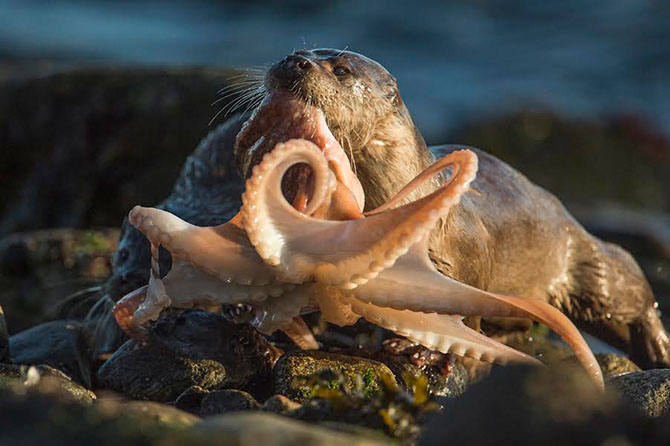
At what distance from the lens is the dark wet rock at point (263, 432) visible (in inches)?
73.9

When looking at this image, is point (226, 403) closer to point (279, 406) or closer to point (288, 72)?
point (279, 406)

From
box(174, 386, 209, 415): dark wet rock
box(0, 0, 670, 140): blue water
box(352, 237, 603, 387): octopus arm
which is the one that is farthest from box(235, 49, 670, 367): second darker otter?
box(0, 0, 670, 140): blue water

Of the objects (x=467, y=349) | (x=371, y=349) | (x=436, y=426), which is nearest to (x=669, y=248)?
(x=371, y=349)

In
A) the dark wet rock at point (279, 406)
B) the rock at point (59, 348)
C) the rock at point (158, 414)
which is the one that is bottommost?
the rock at point (59, 348)

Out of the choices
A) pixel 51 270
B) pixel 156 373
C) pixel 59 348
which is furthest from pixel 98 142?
pixel 156 373

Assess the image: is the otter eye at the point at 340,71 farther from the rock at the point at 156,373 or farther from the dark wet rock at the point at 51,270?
the dark wet rock at the point at 51,270

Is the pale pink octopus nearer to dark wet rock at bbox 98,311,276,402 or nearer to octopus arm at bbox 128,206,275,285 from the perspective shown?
octopus arm at bbox 128,206,275,285

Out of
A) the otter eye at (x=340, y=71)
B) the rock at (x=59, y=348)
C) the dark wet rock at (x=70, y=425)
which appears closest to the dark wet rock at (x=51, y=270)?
the rock at (x=59, y=348)

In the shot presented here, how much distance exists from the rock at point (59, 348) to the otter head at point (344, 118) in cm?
102

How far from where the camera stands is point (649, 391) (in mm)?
3455

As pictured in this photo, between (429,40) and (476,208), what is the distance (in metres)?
15.6

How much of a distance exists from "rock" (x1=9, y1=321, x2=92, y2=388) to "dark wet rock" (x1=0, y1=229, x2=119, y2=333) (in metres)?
1.08

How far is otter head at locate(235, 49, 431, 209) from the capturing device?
3.53m

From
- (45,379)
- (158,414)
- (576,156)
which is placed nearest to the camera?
(158,414)
